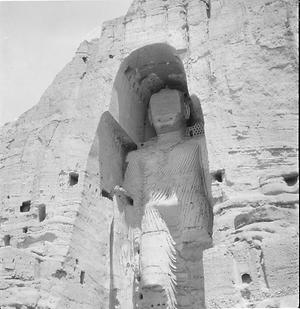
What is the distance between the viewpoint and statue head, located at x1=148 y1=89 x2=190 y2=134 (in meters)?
9.50

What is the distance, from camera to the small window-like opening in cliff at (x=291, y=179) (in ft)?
21.4

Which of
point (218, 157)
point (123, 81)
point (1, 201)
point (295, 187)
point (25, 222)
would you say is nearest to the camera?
point (295, 187)

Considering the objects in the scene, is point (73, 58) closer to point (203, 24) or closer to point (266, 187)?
point (203, 24)

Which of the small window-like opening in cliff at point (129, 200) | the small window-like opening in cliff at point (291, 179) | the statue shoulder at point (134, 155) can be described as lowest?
the small window-like opening in cliff at point (291, 179)

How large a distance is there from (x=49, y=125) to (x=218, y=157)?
335 cm

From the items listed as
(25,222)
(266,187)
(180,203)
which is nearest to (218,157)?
(266,187)

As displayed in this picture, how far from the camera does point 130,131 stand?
9.29 meters

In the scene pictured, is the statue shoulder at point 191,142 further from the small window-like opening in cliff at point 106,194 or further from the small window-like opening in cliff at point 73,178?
the small window-like opening in cliff at point 73,178

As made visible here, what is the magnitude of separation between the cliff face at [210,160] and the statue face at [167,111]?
45.7 inches

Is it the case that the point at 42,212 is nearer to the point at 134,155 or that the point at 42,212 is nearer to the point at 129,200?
the point at 129,200

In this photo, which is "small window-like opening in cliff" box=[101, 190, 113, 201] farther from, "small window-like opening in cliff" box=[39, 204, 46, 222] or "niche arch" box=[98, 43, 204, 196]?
"small window-like opening in cliff" box=[39, 204, 46, 222]

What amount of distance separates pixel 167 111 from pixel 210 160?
2705 mm

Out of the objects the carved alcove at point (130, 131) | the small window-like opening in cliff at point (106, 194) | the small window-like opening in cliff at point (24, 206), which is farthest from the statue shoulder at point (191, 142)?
the small window-like opening in cliff at point (24, 206)

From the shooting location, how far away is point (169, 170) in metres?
8.80
